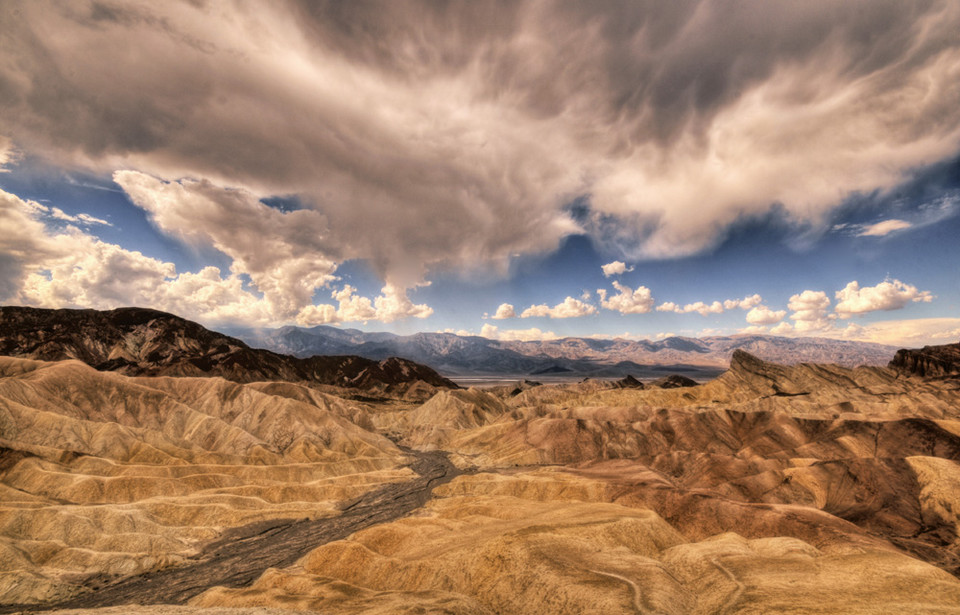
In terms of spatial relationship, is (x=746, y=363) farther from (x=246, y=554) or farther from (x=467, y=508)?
(x=246, y=554)

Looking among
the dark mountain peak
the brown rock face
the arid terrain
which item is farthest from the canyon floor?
the dark mountain peak

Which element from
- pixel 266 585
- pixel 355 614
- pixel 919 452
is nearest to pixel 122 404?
pixel 266 585

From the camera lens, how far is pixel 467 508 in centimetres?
6075

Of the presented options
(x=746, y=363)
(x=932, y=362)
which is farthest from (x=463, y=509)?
(x=932, y=362)

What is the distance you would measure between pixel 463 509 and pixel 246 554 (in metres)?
28.7

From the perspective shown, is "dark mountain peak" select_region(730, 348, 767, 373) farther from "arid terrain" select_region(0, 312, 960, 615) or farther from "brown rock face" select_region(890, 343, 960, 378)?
"brown rock face" select_region(890, 343, 960, 378)

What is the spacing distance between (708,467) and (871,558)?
142ft

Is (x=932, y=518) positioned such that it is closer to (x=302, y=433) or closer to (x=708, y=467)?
(x=708, y=467)

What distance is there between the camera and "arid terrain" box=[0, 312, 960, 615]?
33062 millimetres

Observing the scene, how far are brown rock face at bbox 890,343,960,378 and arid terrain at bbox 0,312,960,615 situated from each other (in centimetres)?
1426

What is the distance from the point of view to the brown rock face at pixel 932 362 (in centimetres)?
13630

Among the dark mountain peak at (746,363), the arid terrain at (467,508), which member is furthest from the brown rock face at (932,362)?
the dark mountain peak at (746,363)

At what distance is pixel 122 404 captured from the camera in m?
98.8

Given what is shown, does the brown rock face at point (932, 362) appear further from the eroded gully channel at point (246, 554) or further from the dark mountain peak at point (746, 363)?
the eroded gully channel at point (246, 554)
